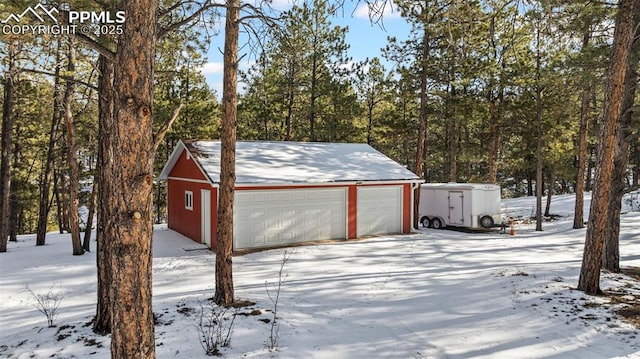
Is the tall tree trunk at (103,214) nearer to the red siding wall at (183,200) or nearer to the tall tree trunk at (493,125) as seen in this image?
the red siding wall at (183,200)

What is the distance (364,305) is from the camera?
6922 millimetres

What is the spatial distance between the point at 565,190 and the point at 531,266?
33946mm

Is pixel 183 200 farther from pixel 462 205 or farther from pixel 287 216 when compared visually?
pixel 462 205

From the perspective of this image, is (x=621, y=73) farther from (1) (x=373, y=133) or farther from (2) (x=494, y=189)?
(1) (x=373, y=133)

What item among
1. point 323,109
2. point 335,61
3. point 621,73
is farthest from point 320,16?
point 621,73

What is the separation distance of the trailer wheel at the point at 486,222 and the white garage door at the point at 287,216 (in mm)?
6666

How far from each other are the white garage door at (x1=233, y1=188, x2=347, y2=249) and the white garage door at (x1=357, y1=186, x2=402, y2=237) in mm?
824

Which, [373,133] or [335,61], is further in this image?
[373,133]

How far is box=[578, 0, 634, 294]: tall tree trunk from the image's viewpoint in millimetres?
6883

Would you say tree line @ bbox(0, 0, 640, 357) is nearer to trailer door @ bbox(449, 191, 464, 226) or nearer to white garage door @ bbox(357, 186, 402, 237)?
trailer door @ bbox(449, 191, 464, 226)

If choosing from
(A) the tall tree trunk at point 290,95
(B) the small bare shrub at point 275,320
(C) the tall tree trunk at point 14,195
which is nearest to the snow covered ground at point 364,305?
(B) the small bare shrub at point 275,320

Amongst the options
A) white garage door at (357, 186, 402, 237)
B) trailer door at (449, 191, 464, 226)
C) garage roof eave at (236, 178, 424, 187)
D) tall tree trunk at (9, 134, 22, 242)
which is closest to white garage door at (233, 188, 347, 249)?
garage roof eave at (236, 178, 424, 187)

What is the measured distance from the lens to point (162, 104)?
1961cm

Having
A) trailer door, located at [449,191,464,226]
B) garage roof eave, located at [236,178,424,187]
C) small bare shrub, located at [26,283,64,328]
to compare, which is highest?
garage roof eave, located at [236,178,424,187]
